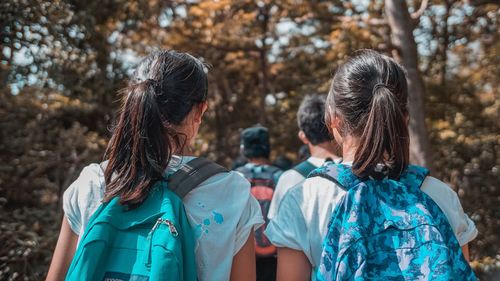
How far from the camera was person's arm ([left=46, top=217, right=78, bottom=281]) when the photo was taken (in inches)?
70.3

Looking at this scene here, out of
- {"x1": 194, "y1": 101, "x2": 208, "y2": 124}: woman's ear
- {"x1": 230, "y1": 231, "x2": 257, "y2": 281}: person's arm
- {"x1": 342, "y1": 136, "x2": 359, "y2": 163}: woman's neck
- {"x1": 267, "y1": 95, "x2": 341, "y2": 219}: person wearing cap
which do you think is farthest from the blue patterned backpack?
{"x1": 267, "y1": 95, "x2": 341, "y2": 219}: person wearing cap

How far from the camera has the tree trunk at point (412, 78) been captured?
523 cm

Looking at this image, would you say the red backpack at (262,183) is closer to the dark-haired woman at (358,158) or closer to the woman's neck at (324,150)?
the woman's neck at (324,150)

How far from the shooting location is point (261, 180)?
4266 mm

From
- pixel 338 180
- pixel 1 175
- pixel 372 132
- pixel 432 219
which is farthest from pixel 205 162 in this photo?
pixel 1 175

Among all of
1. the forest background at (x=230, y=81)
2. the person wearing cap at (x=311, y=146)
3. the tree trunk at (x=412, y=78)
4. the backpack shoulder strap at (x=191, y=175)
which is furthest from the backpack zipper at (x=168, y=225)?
the tree trunk at (x=412, y=78)

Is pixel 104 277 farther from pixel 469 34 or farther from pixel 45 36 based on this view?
pixel 469 34

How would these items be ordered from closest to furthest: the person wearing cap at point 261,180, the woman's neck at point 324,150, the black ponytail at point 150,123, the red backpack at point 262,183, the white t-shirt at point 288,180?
1. the black ponytail at point 150,123
2. the white t-shirt at point 288,180
3. the woman's neck at point 324,150
4. the person wearing cap at point 261,180
5. the red backpack at point 262,183

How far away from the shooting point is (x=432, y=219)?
162 cm

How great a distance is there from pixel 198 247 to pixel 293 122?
6725 millimetres

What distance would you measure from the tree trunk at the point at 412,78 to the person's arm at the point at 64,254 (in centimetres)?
406

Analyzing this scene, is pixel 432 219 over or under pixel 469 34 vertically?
under

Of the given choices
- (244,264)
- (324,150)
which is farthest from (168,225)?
(324,150)

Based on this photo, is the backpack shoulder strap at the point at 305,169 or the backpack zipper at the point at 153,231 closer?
the backpack zipper at the point at 153,231
